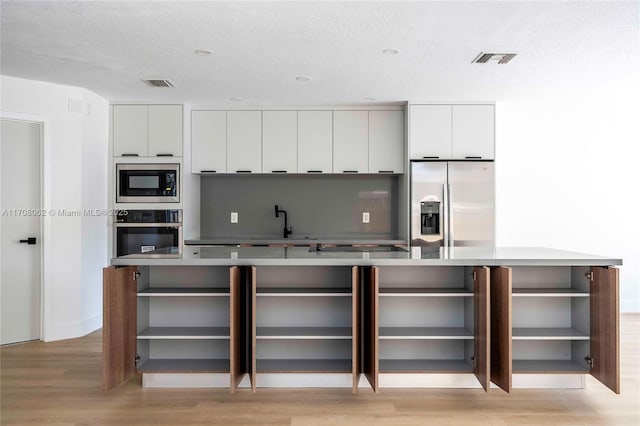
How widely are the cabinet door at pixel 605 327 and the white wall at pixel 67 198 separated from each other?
4317 millimetres

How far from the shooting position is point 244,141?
17.7ft

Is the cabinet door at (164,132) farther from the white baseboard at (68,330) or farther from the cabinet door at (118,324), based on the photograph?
the cabinet door at (118,324)

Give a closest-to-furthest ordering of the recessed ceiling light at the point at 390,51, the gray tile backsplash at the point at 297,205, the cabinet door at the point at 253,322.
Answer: the cabinet door at the point at 253,322
the recessed ceiling light at the point at 390,51
the gray tile backsplash at the point at 297,205

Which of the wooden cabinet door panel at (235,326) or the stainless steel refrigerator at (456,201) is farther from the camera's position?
the stainless steel refrigerator at (456,201)

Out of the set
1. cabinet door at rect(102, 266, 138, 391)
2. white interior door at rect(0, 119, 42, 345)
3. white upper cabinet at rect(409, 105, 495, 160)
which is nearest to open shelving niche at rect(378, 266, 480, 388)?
cabinet door at rect(102, 266, 138, 391)

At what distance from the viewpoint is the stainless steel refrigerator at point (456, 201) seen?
510 centimetres

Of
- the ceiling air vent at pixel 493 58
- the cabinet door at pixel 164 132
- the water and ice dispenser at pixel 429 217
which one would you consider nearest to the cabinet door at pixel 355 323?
the ceiling air vent at pixel 493 58

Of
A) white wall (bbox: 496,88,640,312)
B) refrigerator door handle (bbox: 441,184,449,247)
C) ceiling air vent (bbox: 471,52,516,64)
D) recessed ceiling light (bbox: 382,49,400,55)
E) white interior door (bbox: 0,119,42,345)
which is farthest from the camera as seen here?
white wall (bbox: 496,88,640,312)

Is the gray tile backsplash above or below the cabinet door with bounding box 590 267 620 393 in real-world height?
above

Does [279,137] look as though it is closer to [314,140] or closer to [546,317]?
[314,140]

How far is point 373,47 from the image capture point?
3449 mm

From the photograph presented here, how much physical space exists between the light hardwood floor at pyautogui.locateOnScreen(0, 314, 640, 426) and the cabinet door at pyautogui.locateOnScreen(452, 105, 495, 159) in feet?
8.63

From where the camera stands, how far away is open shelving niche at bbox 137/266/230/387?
10.2 ft

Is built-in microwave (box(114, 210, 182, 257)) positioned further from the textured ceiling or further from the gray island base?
the gray island base
